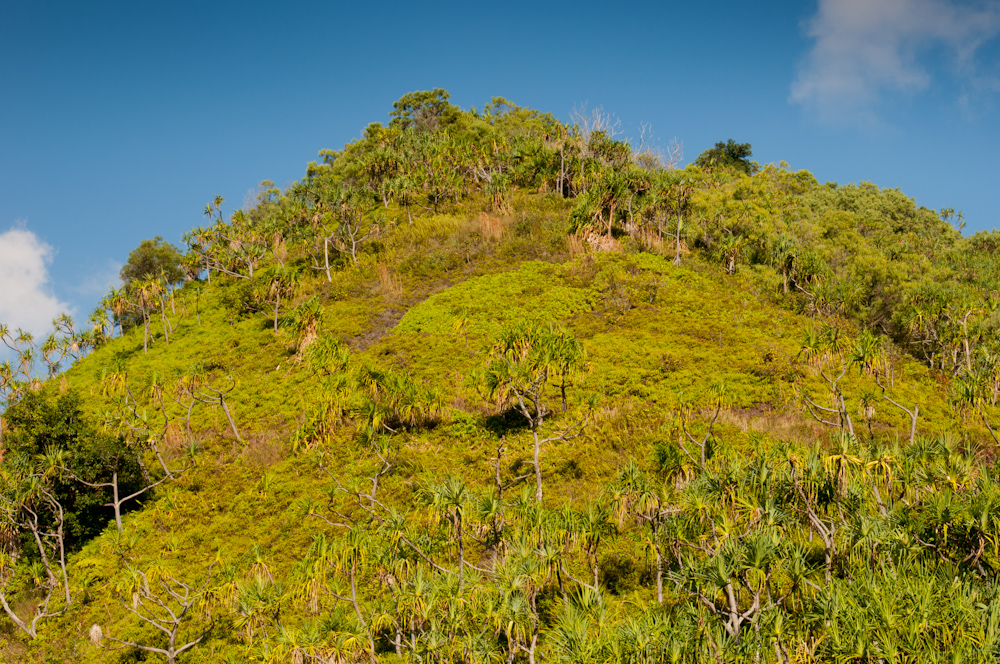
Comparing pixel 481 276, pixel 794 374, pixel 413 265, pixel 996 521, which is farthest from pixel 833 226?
pixel 996 521

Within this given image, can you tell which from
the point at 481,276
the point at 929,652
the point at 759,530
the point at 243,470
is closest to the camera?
the point at 929,652

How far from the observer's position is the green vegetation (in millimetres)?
10344

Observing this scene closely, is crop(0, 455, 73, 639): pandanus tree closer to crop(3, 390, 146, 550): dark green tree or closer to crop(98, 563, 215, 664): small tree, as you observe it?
crop(3, 390, 146, 550): dark green tree

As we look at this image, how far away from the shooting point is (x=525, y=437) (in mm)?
22672

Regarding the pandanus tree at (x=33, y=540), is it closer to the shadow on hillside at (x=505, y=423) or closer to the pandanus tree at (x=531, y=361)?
the shadow on hillside at (x=505, y=423)

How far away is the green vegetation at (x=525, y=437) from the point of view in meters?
10.3

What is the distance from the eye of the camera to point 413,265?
4234 centimetres

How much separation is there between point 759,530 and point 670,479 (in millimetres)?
6414

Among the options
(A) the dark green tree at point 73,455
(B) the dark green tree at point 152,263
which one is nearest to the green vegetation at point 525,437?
(A) the dark green tree at point 73,455

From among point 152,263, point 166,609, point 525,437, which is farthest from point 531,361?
point 152,263

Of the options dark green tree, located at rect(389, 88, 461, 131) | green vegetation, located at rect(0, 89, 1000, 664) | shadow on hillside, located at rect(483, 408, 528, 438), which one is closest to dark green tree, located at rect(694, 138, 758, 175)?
green vegetation, located at rect(0, 89, 1000, 664)

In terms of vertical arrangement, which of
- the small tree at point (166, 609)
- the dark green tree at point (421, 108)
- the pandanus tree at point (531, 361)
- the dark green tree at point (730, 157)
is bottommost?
the small tree at point (166, 609)

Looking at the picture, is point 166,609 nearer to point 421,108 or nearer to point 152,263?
point 152,263

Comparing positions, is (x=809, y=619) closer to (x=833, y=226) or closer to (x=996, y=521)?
(x=996, y=521)
